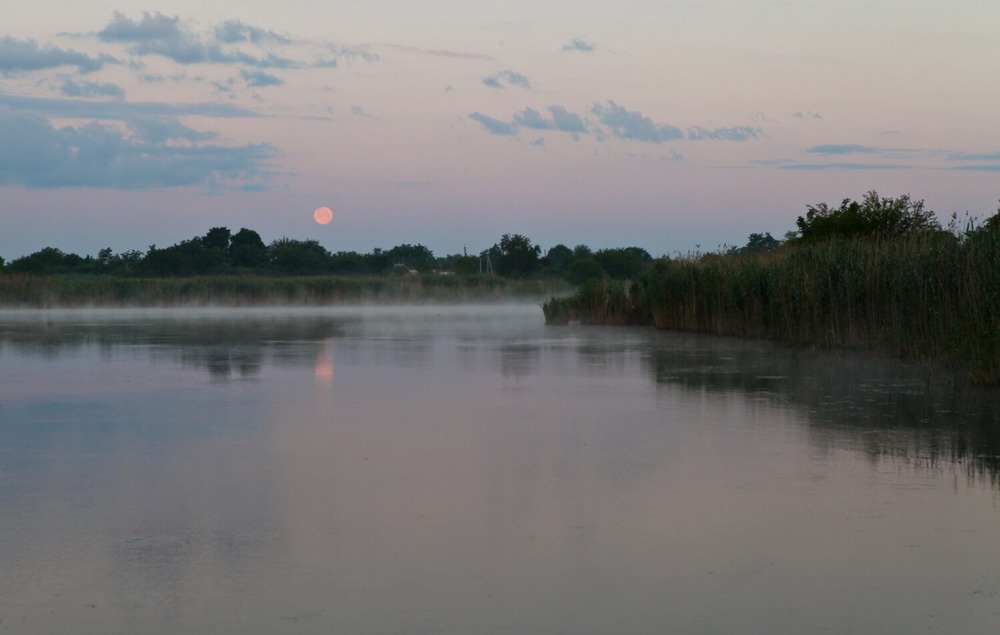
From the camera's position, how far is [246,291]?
5038cm

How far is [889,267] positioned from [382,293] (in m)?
38.5

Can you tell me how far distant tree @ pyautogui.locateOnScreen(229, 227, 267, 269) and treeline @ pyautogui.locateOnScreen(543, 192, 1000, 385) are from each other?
175 ft

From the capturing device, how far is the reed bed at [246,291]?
4616 cm

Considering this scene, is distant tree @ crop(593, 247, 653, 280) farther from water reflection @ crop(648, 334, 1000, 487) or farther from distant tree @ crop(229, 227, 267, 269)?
water reflection @ crop(648, 334, 1000, 487)

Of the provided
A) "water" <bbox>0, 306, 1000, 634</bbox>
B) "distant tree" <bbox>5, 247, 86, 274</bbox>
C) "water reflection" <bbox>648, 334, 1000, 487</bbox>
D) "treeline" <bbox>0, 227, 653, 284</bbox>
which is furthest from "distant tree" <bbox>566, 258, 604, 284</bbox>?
"water" <bbox>0, 306, 1000, 634</bbox>

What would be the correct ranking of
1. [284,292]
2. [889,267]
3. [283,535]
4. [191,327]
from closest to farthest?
[283,535]
[889,267]
[191,327]
[284,292]

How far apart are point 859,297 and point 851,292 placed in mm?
231

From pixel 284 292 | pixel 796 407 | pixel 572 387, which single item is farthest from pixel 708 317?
pixel 284 292

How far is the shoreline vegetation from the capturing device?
13906 millimetres

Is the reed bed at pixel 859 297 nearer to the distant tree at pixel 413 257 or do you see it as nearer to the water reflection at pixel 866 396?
the water reflection at pixel 866 396

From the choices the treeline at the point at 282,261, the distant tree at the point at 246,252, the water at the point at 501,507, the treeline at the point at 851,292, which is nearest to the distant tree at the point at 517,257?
the treeline at the point at 282,261

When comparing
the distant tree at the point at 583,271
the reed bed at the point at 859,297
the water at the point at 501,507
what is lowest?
the water at the point at 501,507

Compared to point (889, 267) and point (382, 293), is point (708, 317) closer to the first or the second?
point (889, 267)

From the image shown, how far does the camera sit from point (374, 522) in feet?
19.0
